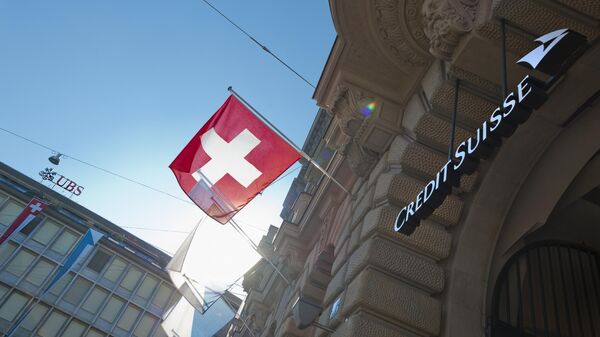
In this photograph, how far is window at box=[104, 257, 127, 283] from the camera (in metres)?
33.3

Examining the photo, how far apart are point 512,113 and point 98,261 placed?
3697cm

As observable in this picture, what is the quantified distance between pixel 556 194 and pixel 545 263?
3.71 ft

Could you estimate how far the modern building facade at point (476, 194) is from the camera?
172 inches

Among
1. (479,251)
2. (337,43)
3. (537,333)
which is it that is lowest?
(537,333)

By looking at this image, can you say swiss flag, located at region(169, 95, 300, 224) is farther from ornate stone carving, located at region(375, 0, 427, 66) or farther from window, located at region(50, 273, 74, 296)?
window, located at region(50, 273, 74, 296)

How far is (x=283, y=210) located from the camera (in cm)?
2394

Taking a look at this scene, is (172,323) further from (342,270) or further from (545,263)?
(545,263)

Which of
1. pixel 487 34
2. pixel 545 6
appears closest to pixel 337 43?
pixel 487 34

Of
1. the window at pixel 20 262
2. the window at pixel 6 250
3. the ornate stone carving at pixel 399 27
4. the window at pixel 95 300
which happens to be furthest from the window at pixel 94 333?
the ornate stone carving at pixel 399 27

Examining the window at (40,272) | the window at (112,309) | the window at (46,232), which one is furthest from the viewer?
the window at (112,309)

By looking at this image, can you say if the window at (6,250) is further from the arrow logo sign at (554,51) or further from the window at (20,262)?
the arrow logo sign at (554,51)

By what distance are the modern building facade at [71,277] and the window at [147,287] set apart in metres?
0.02

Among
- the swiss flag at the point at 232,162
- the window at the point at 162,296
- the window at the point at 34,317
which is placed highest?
the window at the point at 162,296

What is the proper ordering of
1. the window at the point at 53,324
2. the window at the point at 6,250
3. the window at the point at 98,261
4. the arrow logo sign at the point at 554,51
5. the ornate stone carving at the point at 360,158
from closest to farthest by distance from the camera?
1. the arrow logo sign at the point at 554,51
2. the ornate stone carving at the point at 360,158
3. the window at the point at 53,324
4. the window at the point at 6,250
5. the window at the point at 98,261
